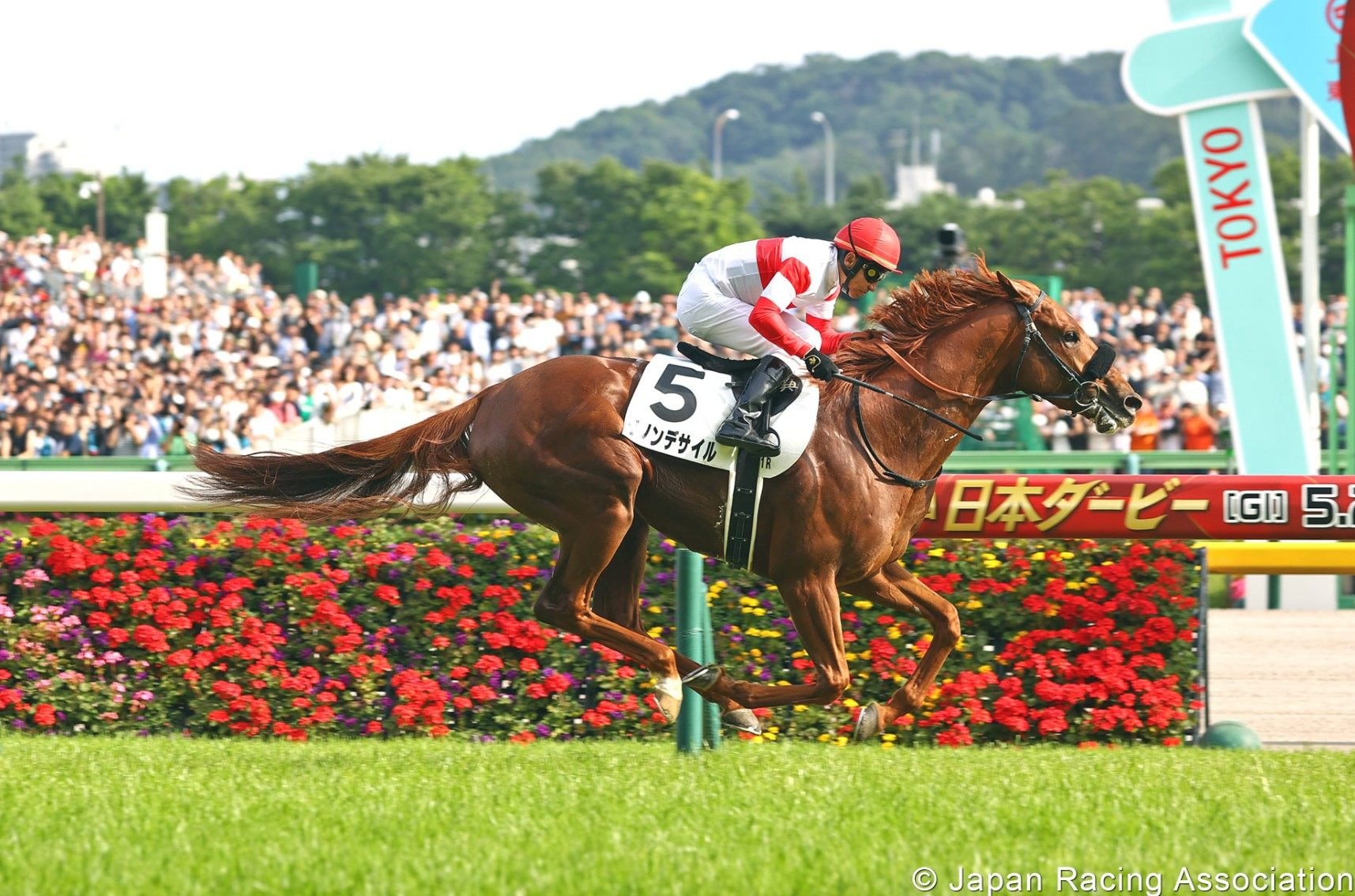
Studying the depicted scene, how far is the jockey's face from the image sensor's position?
19.1 feet

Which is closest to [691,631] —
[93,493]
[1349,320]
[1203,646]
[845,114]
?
[1203,646]

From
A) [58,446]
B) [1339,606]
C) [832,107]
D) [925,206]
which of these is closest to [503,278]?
[925,206]

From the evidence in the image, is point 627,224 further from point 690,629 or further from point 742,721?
point 742,721

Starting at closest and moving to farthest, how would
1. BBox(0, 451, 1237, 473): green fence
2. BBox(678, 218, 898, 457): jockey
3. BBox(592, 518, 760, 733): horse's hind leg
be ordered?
BBox(678, 218, 898, 457): jockey
BBox(592, 518, 760, 733): horse's hind leg
BBox(0, 451, 1237, 473): green fence

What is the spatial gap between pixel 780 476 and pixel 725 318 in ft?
2.07

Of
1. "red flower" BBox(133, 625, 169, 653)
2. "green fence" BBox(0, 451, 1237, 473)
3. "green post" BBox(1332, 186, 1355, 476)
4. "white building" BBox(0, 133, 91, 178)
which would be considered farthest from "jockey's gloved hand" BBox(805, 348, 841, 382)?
"white building" BBox(0, 133, 91, 178)

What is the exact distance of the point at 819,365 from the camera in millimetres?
5855

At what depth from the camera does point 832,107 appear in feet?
624

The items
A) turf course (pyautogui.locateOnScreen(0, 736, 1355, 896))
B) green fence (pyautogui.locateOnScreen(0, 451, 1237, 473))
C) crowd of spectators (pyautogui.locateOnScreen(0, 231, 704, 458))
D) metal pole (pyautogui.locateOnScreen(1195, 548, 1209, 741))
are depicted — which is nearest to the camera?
turf course (pyautogui.locateOnScreen(0, 736, 1355, 896))

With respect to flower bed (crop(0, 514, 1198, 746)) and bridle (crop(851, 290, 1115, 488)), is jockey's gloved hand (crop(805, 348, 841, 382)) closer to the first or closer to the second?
bridle (crop(851, 290, 1115, 488))

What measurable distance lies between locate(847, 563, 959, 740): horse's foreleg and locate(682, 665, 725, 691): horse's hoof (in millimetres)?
551

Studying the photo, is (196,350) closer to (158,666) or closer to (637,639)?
(158,666)

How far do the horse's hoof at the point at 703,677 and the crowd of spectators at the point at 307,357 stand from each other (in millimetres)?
6342

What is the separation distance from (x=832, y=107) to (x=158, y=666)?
188323 mm
